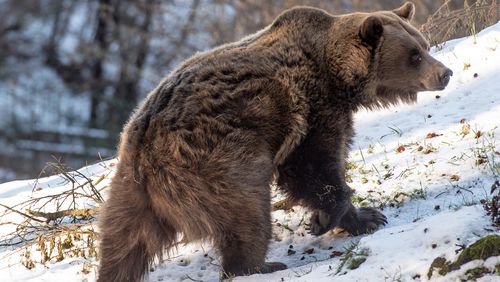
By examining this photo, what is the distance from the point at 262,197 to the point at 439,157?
2.15 metres

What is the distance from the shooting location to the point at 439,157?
6.84 meters

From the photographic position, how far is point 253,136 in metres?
5.46

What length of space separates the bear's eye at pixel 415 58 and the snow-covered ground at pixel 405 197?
0.96m

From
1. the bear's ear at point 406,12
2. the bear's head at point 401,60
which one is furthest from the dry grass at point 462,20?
the bear's head at point 401,60

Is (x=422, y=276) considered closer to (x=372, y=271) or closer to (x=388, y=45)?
(x=372, y=271)

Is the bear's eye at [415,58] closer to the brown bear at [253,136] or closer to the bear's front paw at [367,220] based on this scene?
the brown bear at [253,136]

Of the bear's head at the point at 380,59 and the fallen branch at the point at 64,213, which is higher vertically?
the bear's head at the point at 380,59

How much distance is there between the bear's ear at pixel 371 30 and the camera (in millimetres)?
5906

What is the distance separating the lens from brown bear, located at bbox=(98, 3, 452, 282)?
5.30 m

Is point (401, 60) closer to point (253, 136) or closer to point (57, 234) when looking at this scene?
point (253, 136)

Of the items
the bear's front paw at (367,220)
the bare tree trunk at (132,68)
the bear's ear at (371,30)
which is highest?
the bare tree trunk at (132,68)

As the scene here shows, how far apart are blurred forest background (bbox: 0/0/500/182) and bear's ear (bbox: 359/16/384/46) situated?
47.6 feet

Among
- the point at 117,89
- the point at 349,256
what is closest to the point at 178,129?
the point at 349,256

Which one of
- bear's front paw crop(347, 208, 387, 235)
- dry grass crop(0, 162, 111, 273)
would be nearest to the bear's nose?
bear's front paw crop(347, 208, 387, 235)
